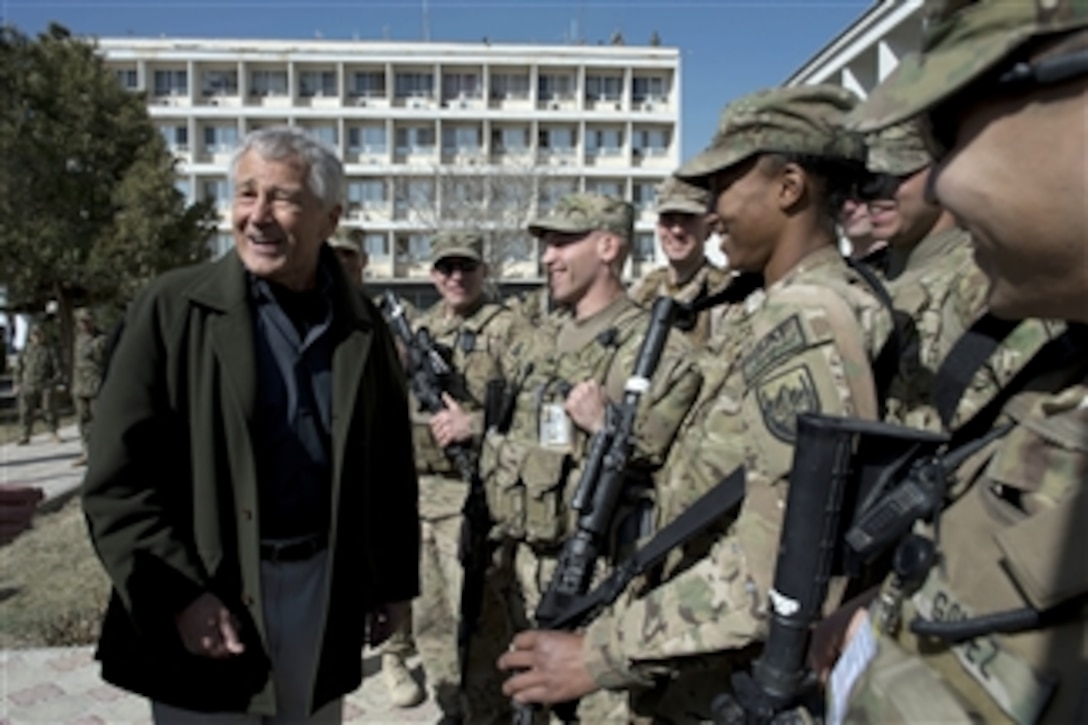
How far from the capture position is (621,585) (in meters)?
2.04

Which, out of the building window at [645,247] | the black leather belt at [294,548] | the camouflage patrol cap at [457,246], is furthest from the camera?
the building window at [645,247]

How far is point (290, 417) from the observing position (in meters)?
2.29

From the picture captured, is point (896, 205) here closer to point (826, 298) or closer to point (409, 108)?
point (826, 298)

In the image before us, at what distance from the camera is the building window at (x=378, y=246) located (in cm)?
4950

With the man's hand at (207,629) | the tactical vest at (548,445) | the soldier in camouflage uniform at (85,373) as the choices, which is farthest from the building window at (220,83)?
the man's hand at (207,629)

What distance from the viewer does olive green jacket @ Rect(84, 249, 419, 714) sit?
2066mm

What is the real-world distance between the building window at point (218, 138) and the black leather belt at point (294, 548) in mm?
52987

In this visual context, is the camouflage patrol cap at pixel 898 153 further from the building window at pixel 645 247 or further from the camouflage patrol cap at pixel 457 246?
the building window at pixel 645 247

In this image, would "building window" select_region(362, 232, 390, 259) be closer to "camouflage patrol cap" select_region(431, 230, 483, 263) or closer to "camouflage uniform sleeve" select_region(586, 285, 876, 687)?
"camouflage patrol cap" select_region(431, 230, 483, 263)

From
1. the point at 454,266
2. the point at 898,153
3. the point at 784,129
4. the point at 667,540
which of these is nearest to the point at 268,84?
the point at 454,266

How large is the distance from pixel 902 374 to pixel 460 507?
3061 millimetres

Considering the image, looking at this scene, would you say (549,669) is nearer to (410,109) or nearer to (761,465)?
(761,465)

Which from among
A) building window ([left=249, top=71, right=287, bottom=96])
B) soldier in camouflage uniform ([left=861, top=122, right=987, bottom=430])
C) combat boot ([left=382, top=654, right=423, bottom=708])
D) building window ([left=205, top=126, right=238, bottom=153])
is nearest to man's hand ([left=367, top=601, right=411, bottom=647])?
combat boot ([left=382, top=654, right=423, bottom=708])

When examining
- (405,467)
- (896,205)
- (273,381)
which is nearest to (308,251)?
(273,381)
